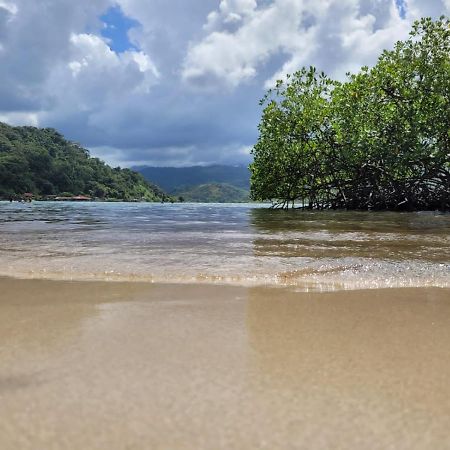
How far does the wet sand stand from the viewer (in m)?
1.57

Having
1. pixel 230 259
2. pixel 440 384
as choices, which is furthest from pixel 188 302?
pixel 230 259

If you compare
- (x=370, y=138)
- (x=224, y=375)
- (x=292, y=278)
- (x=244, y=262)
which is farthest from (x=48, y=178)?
(x=224, y=375)

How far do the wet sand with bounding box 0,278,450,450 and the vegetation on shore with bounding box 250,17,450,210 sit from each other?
26.3 metres

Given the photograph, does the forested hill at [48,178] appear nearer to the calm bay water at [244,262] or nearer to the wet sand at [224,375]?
the calm bay water at [244,262]

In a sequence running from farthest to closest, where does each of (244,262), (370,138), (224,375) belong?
(370,138), (244,262), (224,375)

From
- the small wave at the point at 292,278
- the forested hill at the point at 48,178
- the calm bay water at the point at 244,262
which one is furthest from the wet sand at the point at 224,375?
the forested hill at the point at 48,178

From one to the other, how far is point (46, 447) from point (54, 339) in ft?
3.96

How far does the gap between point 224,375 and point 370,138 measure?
28885 mm

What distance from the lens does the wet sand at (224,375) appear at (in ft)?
5.16

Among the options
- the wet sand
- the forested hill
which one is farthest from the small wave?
the forested hill

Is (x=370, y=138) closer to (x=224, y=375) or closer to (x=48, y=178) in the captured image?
(x=224, y=375)

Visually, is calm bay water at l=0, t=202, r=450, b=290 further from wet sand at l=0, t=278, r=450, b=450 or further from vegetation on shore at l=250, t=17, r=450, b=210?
vegetation on shore at l=250, t=17, r=450, b=210

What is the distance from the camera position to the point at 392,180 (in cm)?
2998

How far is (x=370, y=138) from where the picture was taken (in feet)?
93.7
